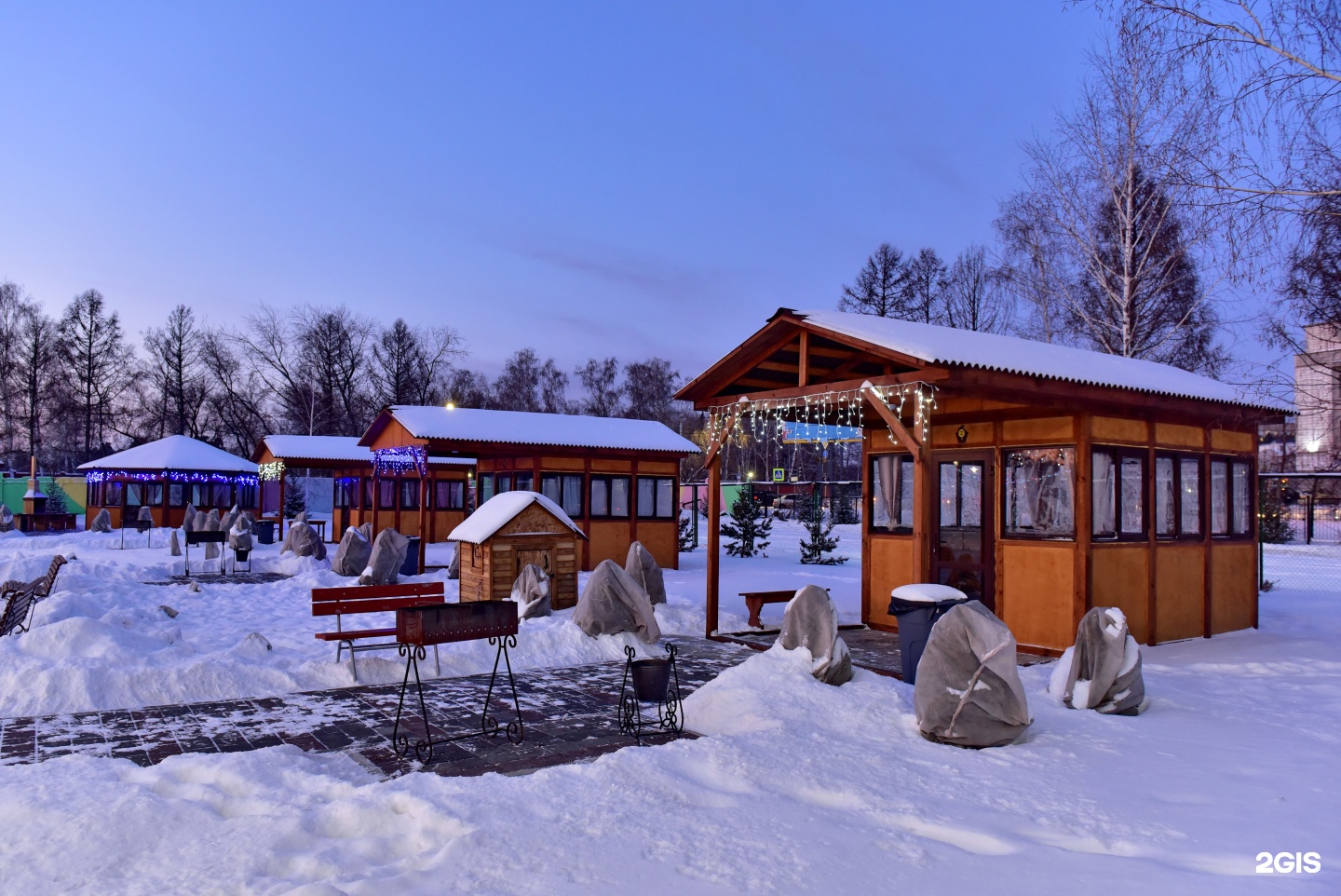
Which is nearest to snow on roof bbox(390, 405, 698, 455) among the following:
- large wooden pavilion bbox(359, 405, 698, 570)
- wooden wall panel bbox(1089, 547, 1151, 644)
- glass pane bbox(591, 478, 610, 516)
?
large wooden pavilion bbox(359, 405, 698, 570)

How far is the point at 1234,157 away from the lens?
7637mm

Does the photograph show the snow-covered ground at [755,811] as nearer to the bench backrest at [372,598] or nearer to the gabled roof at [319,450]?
the bench backrest at [372,598]

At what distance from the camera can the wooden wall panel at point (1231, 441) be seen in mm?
11859

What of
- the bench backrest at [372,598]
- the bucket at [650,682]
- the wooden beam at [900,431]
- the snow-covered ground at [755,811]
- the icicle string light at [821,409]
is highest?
the icicle string light at [821,409]

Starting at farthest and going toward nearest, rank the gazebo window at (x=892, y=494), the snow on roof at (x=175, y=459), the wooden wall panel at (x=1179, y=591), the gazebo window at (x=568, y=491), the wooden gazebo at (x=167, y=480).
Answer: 1. the wooden gazebo at (x=167, y=480)
2. the snow on roof at (x=175, y=459)
3. the gazebo window at (x=568, y=491)
4. the gazebo window at (x=892, y=494)
5. the wooden wall panel at (x=1179, y=591)

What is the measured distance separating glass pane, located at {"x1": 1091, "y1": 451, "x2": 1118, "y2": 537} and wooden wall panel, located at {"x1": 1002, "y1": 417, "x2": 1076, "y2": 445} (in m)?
0.42

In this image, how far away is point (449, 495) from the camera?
99.0 ft

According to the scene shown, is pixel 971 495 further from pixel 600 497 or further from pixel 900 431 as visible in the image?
pixel 600 497

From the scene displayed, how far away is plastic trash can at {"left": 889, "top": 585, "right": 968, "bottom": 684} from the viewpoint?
327 inches

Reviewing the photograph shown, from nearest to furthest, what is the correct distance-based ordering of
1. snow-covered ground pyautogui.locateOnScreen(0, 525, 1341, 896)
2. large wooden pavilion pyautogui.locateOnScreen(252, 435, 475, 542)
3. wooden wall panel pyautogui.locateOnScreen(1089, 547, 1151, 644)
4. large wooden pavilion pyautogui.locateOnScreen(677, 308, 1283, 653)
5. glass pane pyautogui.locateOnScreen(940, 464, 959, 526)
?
snow-covered ground pyautogui.locateOnScreen(0, 525, 1341, 896), large wooden pavilion pyautogui.locateOnScreen(677, 308, 1283, 653), wooden wall panel pyautogui.locateOnScreen(1089, 547, 1151, 644), glass pane pyautogui.locateOnScreen(940, 464, 959, 526), large wooden pavilion pyautogui.locateOnScreen(252, 435, 475, 542)

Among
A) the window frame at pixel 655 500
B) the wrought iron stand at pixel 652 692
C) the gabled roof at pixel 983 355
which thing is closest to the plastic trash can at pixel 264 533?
the window frame at pixel 655 500

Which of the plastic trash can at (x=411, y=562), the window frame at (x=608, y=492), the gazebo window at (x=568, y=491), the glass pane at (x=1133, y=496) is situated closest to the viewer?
the glass pane at (x=1133, y=496)

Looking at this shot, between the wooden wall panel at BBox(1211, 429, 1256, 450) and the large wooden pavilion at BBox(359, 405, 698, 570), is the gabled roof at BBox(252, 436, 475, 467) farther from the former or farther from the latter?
the wooden wall panel at BBox(1211, 429, 1256, 450)

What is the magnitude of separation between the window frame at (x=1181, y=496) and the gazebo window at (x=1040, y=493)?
1409 mm
